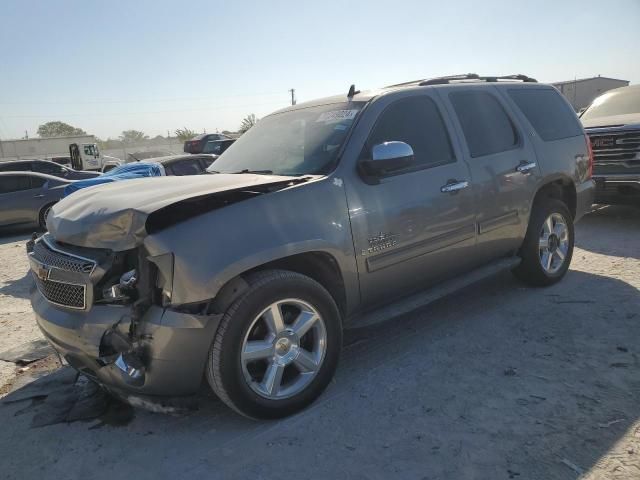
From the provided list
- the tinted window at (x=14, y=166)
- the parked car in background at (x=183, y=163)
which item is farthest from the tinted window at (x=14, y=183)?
the tinted window at (x=14, y=166)

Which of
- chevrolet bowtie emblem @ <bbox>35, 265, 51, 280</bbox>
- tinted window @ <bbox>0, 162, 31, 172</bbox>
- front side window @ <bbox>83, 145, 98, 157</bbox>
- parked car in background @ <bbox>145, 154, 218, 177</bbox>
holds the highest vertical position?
front side window @ <bbox>83, 145, 98, 157</bbox>

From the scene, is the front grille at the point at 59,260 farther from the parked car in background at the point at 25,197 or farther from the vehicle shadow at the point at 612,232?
the parked car in background at the point at 25,197

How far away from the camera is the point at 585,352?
362 centimetres

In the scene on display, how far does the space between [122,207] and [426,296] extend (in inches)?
87.2

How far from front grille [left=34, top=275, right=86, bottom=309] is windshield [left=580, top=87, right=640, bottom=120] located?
8.79 metres

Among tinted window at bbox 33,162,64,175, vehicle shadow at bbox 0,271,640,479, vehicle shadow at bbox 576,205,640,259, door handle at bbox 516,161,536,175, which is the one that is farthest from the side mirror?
tinted window at bbox 33,162,64,175

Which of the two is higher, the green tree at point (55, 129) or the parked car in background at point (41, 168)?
the green tree at point (55, 129)

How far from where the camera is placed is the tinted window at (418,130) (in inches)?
144

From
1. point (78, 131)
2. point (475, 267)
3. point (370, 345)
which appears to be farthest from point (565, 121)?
point (78, 131)

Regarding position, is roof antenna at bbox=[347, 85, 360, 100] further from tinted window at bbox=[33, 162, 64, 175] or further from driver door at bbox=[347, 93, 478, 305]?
tinted window at bbox=[33, 162, 64, 175]

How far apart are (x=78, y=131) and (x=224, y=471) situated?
9653 cm

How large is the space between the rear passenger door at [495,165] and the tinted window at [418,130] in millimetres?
213

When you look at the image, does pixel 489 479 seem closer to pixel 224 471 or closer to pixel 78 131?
pixel 224 471

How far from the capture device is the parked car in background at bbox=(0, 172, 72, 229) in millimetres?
11125
